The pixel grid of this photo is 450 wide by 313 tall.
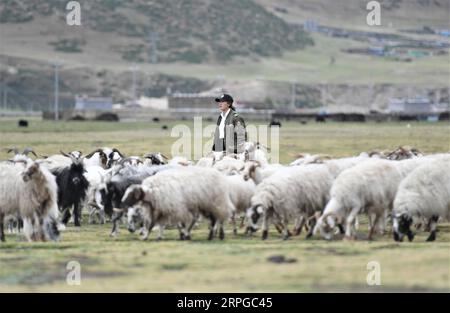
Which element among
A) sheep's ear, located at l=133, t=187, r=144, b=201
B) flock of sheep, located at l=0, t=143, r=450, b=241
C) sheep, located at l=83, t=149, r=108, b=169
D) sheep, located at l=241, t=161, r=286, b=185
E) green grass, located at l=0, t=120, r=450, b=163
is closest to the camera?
flock of sheep, located at l=0, t=143, r=450, b=241

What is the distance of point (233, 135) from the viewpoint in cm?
2994

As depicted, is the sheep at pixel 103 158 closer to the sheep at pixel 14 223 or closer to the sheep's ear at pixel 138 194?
the sheep at pixel 14 223

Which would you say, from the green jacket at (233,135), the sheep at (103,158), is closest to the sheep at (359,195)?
the green jacket at (233,135)

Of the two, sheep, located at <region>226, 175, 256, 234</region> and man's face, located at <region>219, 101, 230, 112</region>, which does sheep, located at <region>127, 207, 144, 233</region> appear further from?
man's face, located at <region>219, 101, 230, 112</region>

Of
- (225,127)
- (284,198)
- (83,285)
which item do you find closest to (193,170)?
(284,198)

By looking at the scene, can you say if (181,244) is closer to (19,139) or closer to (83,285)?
(83,285)

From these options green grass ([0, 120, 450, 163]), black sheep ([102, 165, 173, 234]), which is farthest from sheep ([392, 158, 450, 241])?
green grass ([0, 120, 450, 163])

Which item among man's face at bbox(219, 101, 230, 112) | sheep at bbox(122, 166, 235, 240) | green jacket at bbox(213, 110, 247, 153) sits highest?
man's face at bbox(219, 101, 230, 112)

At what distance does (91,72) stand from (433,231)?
17496cm

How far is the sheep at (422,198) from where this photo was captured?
2438 centimetres

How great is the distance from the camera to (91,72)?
198 m

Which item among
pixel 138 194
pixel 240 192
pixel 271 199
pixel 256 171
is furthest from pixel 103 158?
pixel 271 199

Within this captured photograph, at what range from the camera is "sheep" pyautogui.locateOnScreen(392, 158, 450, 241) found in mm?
24375

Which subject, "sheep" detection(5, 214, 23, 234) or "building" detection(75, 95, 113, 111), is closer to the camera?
"sheep" detection(5, 214, 23, 234)
